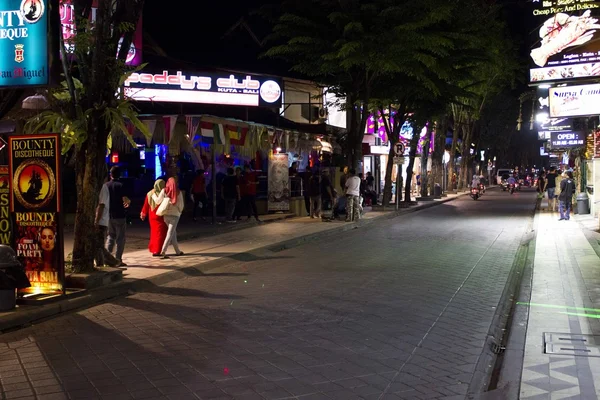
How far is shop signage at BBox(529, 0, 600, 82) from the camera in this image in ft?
74.7

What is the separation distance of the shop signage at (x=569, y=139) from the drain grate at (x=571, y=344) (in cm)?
2389

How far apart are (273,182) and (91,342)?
58.6 ft

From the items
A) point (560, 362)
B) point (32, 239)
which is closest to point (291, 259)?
point (32, 239)

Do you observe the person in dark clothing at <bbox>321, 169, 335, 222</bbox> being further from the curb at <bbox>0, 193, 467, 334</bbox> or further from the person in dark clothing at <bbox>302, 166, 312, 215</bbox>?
the curb at <bbox>0, 193, 467, 334</bbox>

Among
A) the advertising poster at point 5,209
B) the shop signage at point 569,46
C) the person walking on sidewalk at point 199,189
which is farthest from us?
the shop signage at point 569,46

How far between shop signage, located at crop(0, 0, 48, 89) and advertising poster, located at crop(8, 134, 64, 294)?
842mm

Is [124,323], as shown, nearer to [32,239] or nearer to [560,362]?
[32,239]

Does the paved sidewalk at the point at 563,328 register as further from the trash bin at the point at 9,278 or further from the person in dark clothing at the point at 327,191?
the person in dark clothing at the point at 327,191

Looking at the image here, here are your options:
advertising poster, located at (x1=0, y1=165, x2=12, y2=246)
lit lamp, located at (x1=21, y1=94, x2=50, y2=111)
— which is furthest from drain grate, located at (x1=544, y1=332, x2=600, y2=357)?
lit lamp, located at (x1=21, y1=94, x2=50, y2=111)

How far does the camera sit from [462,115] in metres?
Result: 50.5

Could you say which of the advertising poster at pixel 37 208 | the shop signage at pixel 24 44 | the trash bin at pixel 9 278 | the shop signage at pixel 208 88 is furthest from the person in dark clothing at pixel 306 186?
the trash bin at pixel 9 278

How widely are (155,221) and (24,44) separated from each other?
17.4 feet

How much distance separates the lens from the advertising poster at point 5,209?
30.8ft

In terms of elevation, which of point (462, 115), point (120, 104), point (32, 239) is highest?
point (462, 115)
